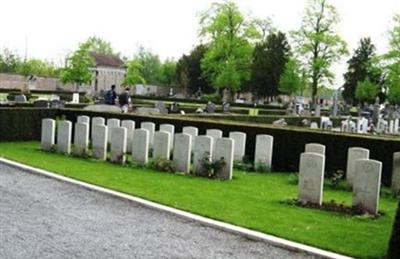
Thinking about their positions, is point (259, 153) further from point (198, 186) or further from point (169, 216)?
point (169, 216)

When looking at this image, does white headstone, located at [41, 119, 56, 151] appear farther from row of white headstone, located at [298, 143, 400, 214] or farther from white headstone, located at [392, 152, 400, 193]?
white headstone, located at [392, 152, 400, 193]

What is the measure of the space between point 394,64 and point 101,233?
56883mm

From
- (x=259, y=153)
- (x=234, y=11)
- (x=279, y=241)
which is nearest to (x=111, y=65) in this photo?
(x=234, y=11)

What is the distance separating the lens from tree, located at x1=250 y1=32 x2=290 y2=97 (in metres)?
75.4

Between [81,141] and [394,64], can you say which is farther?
[394,64]

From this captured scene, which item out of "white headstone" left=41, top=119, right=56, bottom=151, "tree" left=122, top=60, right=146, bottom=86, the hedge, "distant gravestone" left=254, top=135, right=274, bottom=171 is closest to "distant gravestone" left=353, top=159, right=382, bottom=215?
the hedge

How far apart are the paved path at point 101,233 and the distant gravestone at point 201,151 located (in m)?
3.50

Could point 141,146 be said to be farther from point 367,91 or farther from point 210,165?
point 367,91

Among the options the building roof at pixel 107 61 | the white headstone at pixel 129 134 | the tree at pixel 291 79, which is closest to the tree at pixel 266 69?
the tree at pixel 291 79

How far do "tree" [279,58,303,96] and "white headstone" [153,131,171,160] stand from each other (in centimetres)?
4930

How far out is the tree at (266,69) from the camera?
247ft

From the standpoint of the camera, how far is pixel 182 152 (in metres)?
13.8

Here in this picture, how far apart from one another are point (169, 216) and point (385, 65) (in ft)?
188

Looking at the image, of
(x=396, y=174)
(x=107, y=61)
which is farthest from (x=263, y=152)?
(x=107, y=61)
